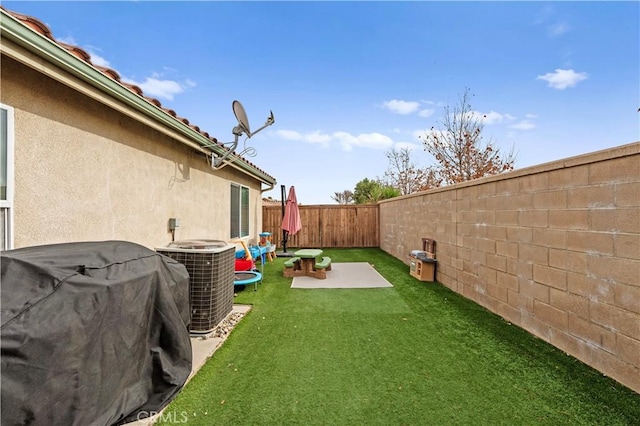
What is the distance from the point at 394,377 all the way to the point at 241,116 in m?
5.18

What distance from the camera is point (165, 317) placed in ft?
7.68

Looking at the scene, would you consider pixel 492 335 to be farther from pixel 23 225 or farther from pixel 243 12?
pixel 243 12

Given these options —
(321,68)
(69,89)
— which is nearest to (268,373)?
(69,89)

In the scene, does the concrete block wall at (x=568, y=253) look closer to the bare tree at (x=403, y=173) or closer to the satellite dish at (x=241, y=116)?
the satellite dish at (x=241, y=116)

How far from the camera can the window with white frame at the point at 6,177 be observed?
2.30 m

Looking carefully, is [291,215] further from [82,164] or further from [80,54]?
[80,54]

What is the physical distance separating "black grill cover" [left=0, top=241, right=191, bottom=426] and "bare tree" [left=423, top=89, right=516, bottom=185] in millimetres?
17000

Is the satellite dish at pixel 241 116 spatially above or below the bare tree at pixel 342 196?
below

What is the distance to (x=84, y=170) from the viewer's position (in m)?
3.11

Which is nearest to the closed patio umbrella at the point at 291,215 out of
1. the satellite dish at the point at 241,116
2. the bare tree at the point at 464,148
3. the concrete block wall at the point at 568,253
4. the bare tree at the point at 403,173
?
the satellite dish at the point at 241,116

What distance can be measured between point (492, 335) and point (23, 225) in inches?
208

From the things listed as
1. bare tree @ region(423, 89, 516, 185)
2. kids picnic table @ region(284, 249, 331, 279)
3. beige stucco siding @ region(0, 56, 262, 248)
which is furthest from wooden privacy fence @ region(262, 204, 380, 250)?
beige stucco siding @ region(0, 56, 262, 248)

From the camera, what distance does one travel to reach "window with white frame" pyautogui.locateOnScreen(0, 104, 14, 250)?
2.30 m

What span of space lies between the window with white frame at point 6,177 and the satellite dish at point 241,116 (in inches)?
141
